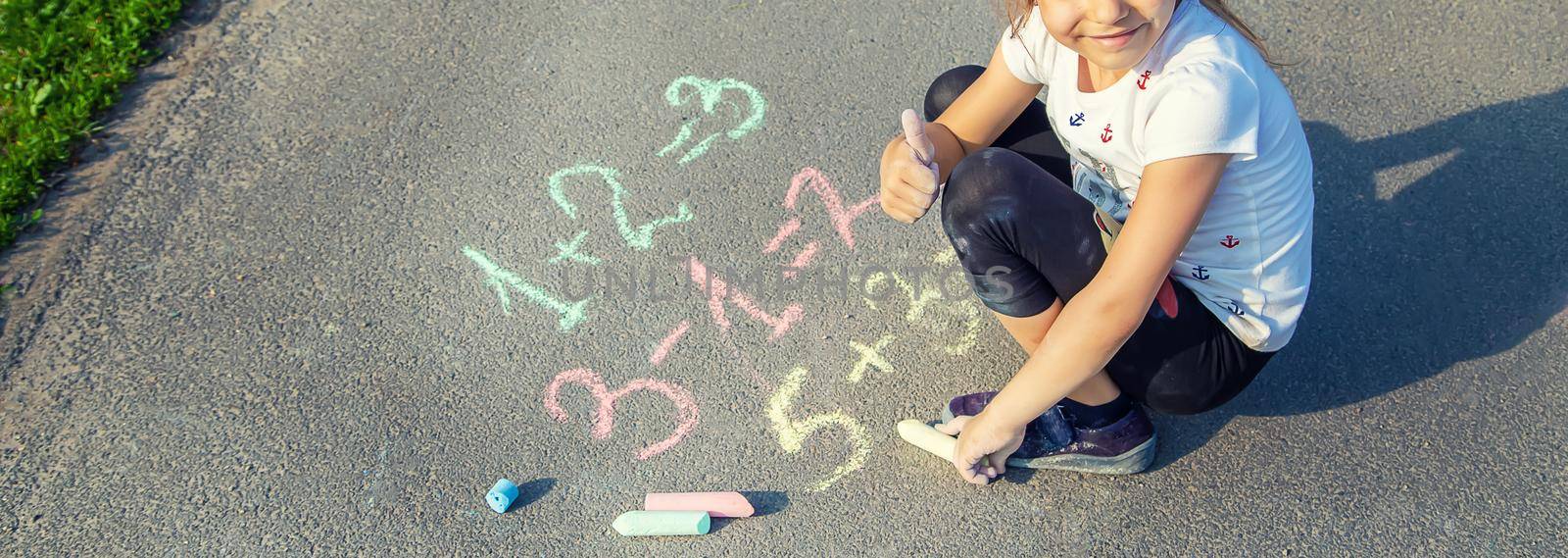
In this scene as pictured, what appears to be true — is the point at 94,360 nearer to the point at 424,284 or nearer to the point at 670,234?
the point at 424,284

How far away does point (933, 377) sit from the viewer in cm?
253

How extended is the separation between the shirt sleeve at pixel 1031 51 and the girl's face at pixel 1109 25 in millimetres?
247

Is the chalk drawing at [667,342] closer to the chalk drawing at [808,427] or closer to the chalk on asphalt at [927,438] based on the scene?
the chalk drawing at [808,427]

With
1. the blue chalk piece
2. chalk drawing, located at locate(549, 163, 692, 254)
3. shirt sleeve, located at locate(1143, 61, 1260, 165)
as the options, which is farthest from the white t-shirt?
the blue chalk piece

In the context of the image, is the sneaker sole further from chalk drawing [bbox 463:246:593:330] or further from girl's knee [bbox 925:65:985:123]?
chalk drawing [bbox 463:246:593:330]

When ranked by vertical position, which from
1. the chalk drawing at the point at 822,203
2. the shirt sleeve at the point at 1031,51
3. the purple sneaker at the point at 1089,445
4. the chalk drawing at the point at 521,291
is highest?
the shirt sleeve at the point at 1031,51

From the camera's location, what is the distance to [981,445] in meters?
2.11

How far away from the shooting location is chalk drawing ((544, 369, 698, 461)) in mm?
2451

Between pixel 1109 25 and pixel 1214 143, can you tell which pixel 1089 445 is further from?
pixel 1109 25

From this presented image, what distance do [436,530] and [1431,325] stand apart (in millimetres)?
2375

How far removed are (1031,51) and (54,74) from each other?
3.05m

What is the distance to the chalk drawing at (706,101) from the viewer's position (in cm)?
307

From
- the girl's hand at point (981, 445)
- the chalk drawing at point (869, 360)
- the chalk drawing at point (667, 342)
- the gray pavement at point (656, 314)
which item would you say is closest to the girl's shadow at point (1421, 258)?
the gray pavement at point (656, 314)

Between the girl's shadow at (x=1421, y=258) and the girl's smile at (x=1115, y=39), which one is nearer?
the girl's smile at (x=1115, y=39)
